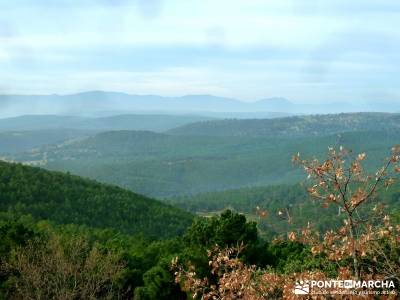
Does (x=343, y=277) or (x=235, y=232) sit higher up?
(x=343, y=277)

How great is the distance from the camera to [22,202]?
76875 mm

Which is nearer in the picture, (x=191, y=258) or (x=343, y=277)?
(x=343, y=277)

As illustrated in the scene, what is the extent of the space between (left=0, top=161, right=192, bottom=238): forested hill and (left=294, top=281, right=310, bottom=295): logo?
67105 millimetres

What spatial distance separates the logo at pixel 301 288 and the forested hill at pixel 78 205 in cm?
6710

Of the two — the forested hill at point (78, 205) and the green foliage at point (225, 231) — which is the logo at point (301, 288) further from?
the forested hill at point (78, 205)

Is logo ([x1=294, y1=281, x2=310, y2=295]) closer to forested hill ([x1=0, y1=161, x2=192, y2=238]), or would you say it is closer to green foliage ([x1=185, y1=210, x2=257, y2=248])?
green foliage ([x1=185, y1=210, x2=257, y2=248])

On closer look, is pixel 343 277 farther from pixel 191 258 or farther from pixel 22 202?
pixel 22 202

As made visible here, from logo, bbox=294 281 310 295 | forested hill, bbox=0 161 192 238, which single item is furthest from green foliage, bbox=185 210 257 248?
forested hill, bbox=0 161 192 238

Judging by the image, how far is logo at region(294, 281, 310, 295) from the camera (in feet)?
29.6

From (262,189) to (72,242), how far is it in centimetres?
15939

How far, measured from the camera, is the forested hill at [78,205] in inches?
3034

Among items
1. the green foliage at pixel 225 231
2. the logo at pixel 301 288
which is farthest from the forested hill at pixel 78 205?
the logo at pixel 301 288

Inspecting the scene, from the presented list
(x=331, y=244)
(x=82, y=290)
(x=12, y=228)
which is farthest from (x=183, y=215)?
(x=331, y=244)

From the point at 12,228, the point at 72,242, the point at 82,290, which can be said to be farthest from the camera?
the point at 12,228
